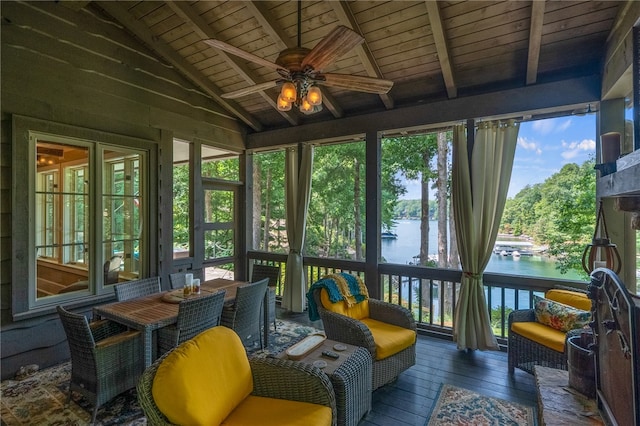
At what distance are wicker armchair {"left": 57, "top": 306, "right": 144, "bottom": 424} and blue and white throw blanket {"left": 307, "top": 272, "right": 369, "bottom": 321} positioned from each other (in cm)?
156

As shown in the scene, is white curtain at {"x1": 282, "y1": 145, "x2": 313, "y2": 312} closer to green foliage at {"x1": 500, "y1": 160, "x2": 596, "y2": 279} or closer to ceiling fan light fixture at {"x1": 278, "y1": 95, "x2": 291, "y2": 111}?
ceiling fan light fixture at {"x1": 278, "y1": 95, "x2": 291, "y2": 111}

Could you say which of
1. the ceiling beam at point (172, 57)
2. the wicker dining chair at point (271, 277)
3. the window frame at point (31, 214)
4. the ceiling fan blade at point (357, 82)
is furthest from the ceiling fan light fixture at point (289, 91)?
the window frame at point (31, 214)

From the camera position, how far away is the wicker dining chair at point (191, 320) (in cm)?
249

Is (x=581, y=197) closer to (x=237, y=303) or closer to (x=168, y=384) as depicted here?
(x=237, y=303)

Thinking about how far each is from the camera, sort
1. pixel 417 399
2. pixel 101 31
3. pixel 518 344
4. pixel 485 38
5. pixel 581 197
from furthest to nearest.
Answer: pixel 581 197 < pixel 101 31 < pixel 485 38 < pixel 518 344 < pixel 417 399

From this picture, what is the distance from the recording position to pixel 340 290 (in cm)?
311

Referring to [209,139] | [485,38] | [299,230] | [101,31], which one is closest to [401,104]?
[485,38]

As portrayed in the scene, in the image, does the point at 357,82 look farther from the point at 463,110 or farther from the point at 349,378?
the point at 349,378

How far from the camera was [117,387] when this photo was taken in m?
2.39

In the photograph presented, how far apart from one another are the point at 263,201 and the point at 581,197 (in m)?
6.01

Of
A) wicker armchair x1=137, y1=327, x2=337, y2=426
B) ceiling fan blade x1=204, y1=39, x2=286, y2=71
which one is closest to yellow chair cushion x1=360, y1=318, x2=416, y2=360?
wicker armchair x1=137, y1=327, x2=337, y2=426

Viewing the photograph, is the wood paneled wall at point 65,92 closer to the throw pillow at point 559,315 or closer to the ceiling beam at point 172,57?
the ceiling beam at point 172,57

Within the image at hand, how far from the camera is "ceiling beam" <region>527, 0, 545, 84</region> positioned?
2.62 m

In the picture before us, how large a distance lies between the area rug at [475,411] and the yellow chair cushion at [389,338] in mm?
496
